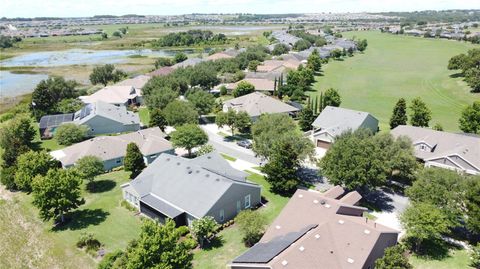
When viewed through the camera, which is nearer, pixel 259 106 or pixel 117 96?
pixel 259 106

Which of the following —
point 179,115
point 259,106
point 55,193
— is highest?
point 179,115

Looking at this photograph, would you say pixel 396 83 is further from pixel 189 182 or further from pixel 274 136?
pixel 189 182

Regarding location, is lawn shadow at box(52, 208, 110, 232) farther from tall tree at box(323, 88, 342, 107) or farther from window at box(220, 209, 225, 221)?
tall tree at box(323, 88, 342, 107)

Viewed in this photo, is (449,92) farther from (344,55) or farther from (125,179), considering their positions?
(125,179)

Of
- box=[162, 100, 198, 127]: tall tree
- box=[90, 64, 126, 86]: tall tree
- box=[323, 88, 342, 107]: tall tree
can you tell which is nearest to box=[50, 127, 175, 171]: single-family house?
box=[162, 100, 198, 127]: tall tree

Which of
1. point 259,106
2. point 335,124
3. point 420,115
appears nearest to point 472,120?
point 420,115
